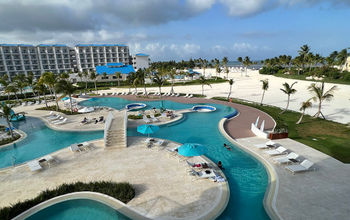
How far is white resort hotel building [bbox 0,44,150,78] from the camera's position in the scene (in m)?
84.4

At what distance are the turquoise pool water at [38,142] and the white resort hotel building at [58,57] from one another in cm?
7604

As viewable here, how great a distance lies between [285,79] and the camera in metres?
62.6

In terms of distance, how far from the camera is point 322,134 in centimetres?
2005

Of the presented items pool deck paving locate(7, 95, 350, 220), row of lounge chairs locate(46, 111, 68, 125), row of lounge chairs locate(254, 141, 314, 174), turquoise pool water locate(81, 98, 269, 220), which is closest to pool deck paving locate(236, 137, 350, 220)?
pool deck paving locate(7, 95, 350, 220)

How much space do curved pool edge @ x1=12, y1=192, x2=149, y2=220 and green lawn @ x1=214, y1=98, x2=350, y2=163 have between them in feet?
55.1

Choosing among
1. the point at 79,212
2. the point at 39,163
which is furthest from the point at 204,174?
the point at 39,163

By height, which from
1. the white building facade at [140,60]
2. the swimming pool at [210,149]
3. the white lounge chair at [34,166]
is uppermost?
the white building facade at [140,60]

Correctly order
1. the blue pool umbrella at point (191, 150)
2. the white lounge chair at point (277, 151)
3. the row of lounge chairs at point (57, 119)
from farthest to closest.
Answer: the row of lounge chairs at point (57, 119) < the white lounge chair at point (277, 151) < the blue pool umbrella at point (191, 150)

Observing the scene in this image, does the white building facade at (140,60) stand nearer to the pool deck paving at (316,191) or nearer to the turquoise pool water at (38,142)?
the turquoise pool water at (38,142)

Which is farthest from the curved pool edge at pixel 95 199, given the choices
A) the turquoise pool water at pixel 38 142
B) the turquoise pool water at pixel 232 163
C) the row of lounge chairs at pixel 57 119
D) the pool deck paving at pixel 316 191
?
the row of lounge chairs at pixel 57 119

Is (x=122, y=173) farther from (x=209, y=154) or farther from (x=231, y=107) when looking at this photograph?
(x=231, y=107)

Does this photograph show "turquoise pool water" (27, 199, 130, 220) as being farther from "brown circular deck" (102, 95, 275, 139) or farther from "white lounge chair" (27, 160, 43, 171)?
"brown circular deck" (102, 95, 275, 139)

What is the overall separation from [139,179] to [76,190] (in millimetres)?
3989

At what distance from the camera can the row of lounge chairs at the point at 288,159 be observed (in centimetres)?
1329
